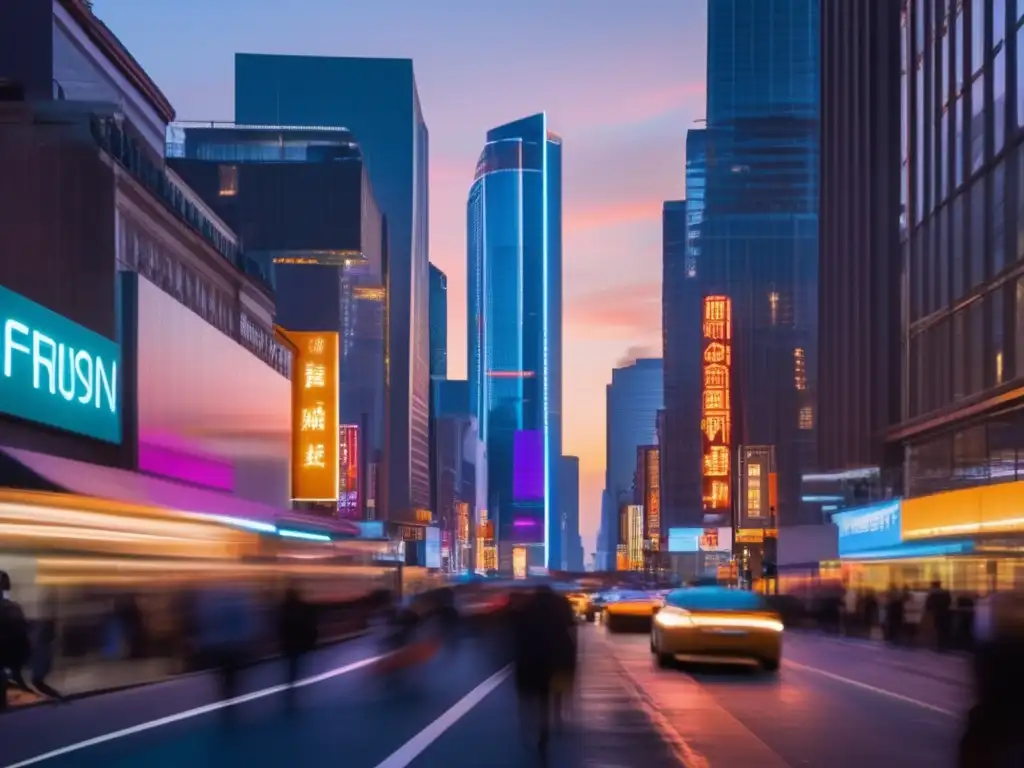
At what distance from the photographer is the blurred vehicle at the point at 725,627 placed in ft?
85.7

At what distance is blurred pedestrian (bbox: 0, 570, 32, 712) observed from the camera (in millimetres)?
19312

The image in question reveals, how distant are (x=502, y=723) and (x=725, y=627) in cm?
884

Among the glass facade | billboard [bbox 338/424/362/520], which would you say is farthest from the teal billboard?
billboard [bbox 338/424/362/520]

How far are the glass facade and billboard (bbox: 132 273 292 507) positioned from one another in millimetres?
21543

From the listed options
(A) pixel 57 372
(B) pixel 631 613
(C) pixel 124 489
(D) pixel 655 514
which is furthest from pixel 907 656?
(D) pixel 655 514

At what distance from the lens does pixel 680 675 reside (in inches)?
1041

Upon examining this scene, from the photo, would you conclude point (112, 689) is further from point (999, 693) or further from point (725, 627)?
point (999, 693)

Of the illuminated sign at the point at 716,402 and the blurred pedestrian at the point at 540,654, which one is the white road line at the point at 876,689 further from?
the illuminated sign at the point at 716,402

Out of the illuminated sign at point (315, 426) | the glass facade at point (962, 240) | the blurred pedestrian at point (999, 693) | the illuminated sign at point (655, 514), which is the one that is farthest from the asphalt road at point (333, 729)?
the illuminated sign at point (655, 514)

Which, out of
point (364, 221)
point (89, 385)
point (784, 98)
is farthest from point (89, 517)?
point (784, 98)

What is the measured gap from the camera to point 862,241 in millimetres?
67125

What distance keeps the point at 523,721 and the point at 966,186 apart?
33862mm

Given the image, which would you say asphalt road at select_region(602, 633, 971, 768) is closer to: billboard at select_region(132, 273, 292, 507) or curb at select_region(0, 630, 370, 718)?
curb at select_region(0, 630, 370, 718)

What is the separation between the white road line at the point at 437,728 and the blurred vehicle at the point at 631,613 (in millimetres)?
21064
